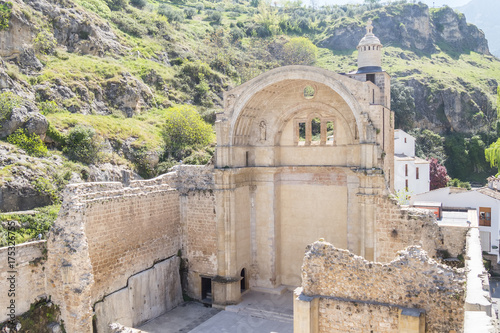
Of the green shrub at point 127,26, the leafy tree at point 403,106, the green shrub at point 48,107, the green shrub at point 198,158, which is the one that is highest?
the green shrub at point 127,26

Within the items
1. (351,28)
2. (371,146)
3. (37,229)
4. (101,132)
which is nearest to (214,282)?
(37,229)

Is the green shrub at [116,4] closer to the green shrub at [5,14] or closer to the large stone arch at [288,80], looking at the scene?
the green shrub at [5,14]

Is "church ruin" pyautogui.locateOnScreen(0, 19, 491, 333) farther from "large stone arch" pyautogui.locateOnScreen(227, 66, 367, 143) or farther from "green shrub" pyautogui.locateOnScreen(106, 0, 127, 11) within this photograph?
"green shrub" pyautogui.locateOnScreen(106, 0, 127, 11)

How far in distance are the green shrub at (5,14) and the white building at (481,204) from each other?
28.1 metres

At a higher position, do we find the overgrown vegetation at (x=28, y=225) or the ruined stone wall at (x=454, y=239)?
the overgrown vegetation at (x=28, y=225)

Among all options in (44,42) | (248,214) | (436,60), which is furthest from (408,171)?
(436,60)

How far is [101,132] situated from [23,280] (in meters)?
15.5

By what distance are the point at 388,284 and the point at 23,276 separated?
32.1 ft

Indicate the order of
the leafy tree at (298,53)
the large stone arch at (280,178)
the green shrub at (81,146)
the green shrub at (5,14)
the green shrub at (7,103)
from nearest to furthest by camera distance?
the large stone arch at (280,178)
the green shrub at (7,103)
the green shrub at (81,146)
the green shrub at (5,14)
the leafy tree at (298,53)

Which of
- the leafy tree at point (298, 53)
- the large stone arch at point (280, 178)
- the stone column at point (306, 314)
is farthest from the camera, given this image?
the leafy tree at point (298, 53)

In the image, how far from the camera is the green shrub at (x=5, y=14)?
25.5 meters

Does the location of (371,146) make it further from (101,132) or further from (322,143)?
(101,132)

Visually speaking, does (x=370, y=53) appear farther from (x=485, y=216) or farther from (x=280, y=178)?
(x=485, y=216)

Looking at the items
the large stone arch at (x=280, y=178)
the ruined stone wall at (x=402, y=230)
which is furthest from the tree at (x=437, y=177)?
the ruined stone wall at (x=402, y=230)
